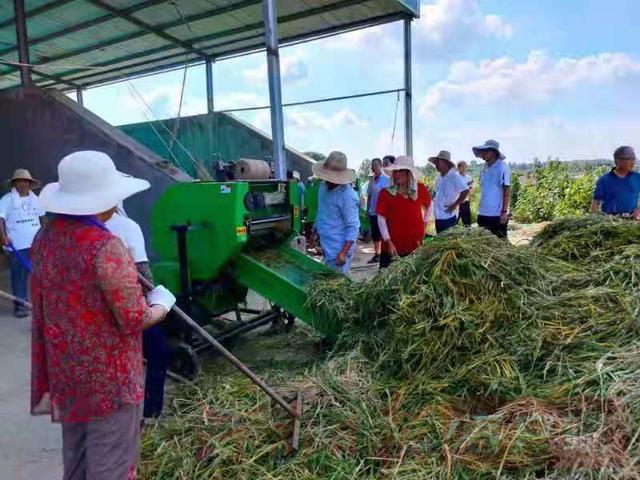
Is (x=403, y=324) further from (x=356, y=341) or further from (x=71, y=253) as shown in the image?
(x=71, y=253)

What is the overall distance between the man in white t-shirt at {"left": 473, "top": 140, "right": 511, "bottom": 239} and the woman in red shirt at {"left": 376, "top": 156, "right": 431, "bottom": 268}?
1.38 metres

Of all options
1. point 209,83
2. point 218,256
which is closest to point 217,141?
point 209,83

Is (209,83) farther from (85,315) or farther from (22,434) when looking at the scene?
(85,315)

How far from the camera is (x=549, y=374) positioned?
8.69 feet

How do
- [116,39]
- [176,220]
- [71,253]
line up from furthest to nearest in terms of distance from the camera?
[116,39] → [176,220] → [71,253]

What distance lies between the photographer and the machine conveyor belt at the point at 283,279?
3830 mm

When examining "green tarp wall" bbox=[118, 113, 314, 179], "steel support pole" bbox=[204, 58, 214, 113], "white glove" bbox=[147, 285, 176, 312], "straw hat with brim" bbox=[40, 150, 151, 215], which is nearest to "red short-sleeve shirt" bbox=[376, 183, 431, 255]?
"white glove" bbox=[147, 285, 176, 312]

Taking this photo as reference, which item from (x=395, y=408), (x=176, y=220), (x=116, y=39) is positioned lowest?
(x=395, y=408)

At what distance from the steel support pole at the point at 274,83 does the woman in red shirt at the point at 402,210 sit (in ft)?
6.96

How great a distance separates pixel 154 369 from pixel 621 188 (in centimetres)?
483

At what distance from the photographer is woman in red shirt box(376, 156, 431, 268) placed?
4551 mm

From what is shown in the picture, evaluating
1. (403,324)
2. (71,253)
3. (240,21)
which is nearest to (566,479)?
(403,324)

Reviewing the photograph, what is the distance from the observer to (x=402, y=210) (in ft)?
15.0

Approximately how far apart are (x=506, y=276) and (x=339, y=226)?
69.6 inches
